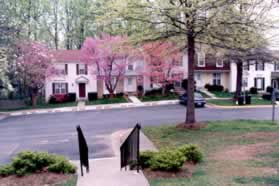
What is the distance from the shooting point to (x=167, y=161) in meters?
7.16

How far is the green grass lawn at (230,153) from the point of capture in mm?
6672

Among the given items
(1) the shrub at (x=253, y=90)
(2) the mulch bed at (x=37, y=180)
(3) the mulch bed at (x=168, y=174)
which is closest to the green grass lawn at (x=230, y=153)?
(3) the mulch bed at (x=168, y=174)

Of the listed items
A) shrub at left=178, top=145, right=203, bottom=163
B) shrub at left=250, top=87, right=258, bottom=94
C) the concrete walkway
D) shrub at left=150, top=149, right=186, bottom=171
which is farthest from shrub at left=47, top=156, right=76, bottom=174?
shrub at left=250, top=87, right=258, bottom=94

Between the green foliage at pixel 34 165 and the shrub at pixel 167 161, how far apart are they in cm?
206

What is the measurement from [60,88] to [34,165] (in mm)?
30307

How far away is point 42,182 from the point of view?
6922 millimetres

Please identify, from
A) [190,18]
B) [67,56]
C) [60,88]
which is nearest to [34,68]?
[60,88]

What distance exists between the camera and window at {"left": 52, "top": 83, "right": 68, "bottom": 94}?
36.7 m

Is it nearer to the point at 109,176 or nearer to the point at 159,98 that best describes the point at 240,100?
the point at 159,98

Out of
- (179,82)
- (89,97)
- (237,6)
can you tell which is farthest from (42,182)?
(179,82)

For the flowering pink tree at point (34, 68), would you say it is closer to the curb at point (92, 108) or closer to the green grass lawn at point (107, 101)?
the curb at point (92, 108)

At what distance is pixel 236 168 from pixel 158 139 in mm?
5755

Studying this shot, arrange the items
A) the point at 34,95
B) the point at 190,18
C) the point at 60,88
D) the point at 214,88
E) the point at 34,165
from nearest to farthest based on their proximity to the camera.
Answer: the point at 34,165, the point at 190,18, the point at 34,95, the point at 60,88, the point at 214,88

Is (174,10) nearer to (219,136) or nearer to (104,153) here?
(219,136)
